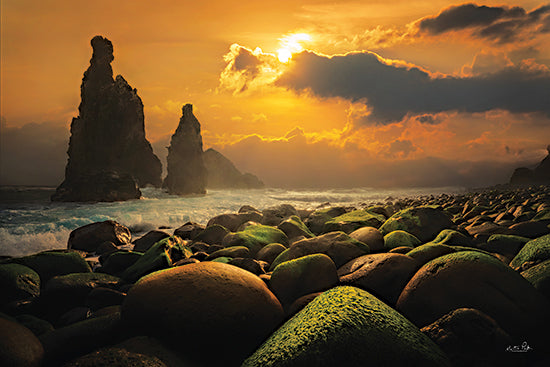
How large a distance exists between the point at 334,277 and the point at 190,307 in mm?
1761

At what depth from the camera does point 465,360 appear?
85.0 inches

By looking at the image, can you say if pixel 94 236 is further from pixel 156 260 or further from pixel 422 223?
pixel 422 223

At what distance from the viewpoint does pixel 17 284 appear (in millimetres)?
4227

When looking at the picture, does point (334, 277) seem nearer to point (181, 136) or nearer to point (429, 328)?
point (429, 328)

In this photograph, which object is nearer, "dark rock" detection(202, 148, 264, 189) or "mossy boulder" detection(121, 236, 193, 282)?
"mossy boulder" detection(121, 236, 193, 282)

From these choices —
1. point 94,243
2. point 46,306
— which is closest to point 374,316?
point 46,306

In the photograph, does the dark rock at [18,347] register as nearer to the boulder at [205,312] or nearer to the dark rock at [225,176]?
the boulder at [205,312]

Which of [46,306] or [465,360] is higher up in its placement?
[465,360]

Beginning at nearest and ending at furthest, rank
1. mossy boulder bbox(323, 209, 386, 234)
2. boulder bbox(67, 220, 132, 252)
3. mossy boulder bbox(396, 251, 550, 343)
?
mossy boulder bbox(396, 251, 550, 343) → mossy boulder bbox(323, 209, 386, 234) → boulder bbox(67, 220, 132, 252)

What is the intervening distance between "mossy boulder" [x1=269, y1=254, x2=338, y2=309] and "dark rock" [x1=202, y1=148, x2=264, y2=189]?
107 m

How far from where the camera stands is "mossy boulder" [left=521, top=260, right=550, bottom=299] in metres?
2.83

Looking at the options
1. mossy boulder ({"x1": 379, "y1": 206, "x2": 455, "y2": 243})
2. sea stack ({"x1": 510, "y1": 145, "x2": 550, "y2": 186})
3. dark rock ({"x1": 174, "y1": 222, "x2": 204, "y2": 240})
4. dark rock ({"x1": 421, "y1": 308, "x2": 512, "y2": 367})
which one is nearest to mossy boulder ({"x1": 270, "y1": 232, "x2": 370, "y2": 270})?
dark rock ({"x1": 421, "y1": 308, "x2": 512, "y2": 367})

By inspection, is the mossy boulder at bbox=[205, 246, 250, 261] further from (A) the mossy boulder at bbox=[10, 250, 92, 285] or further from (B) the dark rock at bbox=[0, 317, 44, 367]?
(B) the dark rock at bbox=[0, 317, 44, 367]

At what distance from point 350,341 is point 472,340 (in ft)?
3.41
